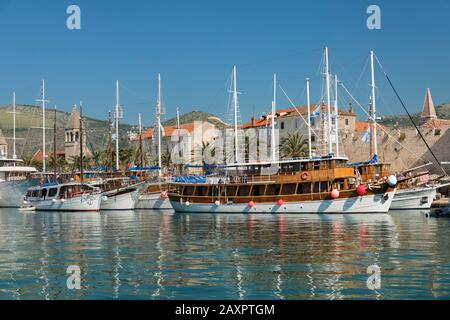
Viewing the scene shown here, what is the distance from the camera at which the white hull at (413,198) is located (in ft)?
149

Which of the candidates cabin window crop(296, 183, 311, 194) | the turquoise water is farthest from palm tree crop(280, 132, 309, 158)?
the turquoise water

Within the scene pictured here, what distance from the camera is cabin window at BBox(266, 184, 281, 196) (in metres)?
45.2

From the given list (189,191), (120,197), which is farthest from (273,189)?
(120,197)

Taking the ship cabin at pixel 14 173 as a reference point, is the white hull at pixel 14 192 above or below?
below

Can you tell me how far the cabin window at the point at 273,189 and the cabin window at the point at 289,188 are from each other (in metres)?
0.47

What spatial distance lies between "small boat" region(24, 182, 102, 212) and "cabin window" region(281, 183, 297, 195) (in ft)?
66.0

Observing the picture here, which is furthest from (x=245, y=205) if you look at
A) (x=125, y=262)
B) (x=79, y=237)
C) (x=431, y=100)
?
(x=431, y=100)

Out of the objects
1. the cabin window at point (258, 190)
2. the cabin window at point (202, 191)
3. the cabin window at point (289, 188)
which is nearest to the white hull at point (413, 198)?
the cabin window at point (289, 188)

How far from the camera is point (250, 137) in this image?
262ft

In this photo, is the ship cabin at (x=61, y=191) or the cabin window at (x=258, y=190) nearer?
the cabin window at (x=258, y=190)

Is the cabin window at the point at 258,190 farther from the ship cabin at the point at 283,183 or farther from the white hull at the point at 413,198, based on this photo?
the white hull at the point at 413,198

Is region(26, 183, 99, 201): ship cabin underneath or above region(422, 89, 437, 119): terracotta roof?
underneath

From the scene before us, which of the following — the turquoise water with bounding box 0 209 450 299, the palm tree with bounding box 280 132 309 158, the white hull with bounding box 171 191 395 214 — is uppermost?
the palm tree with bounding box 280 132 309 158

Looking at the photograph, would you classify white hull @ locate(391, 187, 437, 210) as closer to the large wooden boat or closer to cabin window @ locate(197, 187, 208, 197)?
the large wooden boat
